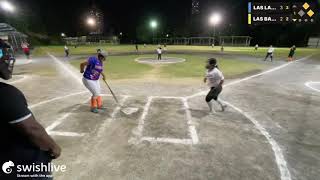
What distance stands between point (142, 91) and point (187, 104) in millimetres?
3011

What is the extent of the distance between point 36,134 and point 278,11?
36985 mm

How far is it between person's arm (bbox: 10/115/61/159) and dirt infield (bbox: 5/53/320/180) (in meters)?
2.27

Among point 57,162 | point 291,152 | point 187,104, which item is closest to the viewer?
point 57,162

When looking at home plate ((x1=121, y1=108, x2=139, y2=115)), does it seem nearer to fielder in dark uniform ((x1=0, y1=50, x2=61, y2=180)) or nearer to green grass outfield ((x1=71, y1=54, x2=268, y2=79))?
fielder in dark uniform ((x1=0, y1=50, x2=61, y2=180))

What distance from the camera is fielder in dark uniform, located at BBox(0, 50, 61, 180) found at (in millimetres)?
1863

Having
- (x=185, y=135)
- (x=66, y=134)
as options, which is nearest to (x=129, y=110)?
(x=66, y=134)

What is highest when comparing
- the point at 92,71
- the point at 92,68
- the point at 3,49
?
the point at 3,49

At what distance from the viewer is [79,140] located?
5812mm

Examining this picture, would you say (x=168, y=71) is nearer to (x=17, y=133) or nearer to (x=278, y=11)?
(x=17, y=133)

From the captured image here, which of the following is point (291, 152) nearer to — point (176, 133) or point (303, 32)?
point (176, 133)

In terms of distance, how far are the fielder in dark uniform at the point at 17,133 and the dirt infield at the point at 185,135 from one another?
2370 mm

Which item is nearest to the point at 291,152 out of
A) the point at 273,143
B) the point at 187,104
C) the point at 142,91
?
the point at 273,143

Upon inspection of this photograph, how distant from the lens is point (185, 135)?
20.3ft

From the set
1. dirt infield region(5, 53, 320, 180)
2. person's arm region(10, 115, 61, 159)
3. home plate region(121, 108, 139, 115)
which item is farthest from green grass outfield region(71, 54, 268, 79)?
person's arm region(10, 115, 61, 159)
